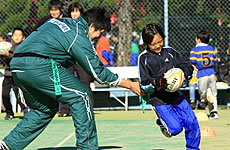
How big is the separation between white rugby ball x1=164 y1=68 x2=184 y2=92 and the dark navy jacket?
20cm

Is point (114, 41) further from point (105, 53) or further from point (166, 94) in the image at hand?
Result: point (166, 94)

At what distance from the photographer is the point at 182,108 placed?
7.87 meters

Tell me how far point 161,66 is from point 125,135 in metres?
2.84

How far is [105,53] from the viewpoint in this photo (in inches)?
721

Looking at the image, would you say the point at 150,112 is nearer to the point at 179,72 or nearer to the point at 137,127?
the point at 137,127

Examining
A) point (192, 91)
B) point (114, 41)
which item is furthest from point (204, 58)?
point (114, 41)

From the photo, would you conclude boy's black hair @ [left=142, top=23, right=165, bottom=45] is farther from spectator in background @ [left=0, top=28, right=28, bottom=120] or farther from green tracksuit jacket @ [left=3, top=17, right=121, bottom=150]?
spectator in background @ [left=0, top=28, right=28, bottom=120]

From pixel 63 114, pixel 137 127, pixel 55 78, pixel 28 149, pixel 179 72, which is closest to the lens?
pixel 55 78

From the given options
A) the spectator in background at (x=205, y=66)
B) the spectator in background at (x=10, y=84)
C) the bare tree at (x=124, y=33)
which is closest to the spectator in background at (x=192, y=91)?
the spectator in background at (x=205, y=66)

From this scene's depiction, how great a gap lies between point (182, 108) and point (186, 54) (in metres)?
9.94

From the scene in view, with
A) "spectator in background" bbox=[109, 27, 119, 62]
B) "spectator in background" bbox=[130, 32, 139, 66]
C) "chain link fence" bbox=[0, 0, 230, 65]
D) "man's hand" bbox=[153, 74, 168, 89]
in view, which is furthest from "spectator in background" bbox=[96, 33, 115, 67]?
"man's hand" bbox=[153, 74, 168, 89]

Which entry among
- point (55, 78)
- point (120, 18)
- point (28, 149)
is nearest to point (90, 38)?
point (55, 78)

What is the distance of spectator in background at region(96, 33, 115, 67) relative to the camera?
709 inches

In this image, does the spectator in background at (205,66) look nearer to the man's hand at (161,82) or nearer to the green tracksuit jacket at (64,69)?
the man's hand at (161,82)
